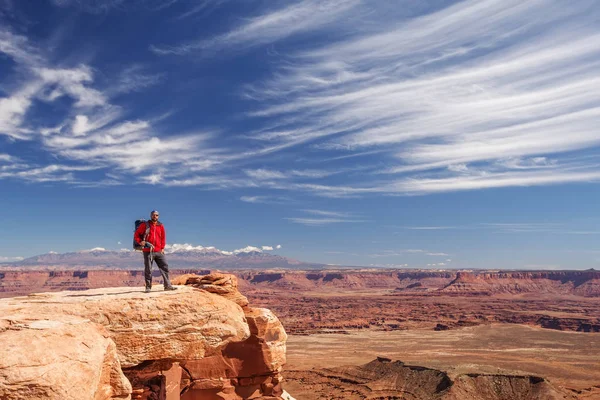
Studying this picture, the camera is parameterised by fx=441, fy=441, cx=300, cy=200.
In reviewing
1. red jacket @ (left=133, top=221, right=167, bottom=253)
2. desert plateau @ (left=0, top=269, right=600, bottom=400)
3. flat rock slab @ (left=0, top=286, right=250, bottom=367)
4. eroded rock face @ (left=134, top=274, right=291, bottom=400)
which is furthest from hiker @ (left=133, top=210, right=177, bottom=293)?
eroded rock face @ (left=134, top=274, right=291, bottom=400)

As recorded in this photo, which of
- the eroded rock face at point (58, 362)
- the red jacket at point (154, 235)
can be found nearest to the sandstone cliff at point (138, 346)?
the eroded rock face at point (58, 362)

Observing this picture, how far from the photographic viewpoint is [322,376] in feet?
173

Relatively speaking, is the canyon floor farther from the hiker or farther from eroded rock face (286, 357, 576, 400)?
the hiker

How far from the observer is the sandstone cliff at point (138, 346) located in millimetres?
7387

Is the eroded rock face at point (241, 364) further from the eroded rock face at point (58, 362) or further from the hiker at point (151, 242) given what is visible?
the eroded rock face at point (58, 362)

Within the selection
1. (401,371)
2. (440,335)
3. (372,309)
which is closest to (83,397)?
(401,371)

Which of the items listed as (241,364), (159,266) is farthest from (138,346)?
(241,364)

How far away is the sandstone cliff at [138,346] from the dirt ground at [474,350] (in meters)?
32.8

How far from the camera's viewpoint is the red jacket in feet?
41.4

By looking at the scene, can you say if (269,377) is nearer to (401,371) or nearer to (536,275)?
(401,371)

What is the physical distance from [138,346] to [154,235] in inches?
134

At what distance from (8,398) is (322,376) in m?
49.8

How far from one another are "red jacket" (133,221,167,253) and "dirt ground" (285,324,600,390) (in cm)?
3868

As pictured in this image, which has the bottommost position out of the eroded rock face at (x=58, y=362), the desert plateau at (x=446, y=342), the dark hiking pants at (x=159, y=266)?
the desert plateau at (x=446, y=342)
